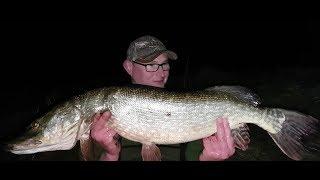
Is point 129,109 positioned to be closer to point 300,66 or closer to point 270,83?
point 270,83

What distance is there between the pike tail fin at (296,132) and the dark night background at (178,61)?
7.56 meters

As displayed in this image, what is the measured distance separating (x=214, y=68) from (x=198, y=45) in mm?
3809

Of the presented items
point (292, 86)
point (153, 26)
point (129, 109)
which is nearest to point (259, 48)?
point (153, 26)

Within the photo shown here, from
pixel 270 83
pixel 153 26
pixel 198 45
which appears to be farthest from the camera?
pixel 198 45

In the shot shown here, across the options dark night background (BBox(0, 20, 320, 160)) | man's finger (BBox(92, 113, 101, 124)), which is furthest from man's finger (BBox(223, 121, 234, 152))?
dark night background (BBox(0, 20, 320, 160))

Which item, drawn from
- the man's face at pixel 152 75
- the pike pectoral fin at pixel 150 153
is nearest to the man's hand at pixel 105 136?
the pike pectoral fin at pixel 150 153

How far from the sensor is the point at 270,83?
561 inches

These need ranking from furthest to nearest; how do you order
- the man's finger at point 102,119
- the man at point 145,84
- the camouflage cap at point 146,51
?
the camouflage cap at point 146,51, the man at point 145,84, the man's finger at point 102,119

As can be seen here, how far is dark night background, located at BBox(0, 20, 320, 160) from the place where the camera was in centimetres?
1282

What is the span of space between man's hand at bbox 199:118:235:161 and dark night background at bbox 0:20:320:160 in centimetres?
771

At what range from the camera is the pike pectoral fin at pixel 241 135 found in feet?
9.85

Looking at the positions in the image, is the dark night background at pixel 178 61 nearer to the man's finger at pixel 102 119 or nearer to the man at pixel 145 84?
the man at pixel 145 84

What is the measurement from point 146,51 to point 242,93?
1243mm

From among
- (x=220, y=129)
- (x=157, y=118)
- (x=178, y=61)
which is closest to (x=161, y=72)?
(x=157, y=118)
